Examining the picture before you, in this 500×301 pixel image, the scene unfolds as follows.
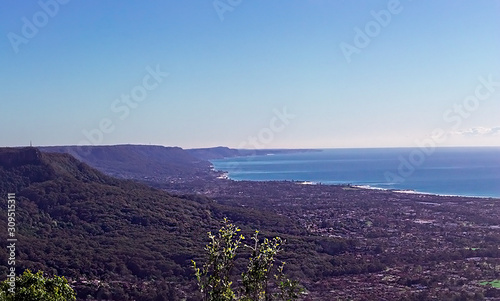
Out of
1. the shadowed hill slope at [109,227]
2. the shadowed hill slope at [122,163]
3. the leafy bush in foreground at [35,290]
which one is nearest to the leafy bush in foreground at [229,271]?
the leafy bush in foreground at [35,290]

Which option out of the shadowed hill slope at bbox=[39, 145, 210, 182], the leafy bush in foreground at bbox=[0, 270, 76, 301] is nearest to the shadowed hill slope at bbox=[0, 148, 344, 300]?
the leafy bush in foreground at bbox=[0, 270, 76, 301]

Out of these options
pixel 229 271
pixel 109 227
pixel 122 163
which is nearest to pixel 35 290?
pixel 229 271

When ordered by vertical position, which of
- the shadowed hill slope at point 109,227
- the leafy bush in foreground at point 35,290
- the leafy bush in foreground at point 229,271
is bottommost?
the shadowed hill slope at point 109,227

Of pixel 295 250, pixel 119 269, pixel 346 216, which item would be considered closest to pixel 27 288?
pixel 119 269

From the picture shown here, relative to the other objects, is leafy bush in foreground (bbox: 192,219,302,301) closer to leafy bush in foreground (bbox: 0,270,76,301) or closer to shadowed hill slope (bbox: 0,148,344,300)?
leafy bush in foreground (bbox: 0,270,76,301)

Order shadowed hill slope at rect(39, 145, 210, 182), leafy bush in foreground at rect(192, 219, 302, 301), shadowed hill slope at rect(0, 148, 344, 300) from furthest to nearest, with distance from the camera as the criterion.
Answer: shadowed hill slope at rect(39, 145, 210, 182), shadowed hill slope at rect(0, 148, 344, 300), leafy bush in foreground at rect(192, 219, 302, 301)

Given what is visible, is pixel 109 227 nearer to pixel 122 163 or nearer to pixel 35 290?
pixel 35 290

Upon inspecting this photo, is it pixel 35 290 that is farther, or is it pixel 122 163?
pixel 122 163

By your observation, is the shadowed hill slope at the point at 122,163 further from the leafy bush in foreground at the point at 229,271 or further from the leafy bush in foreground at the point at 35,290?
the leafy bush in foreground at the point at 229,271

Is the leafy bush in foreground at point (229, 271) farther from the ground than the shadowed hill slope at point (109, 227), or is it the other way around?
the leafy bush in foreground at point (229, 271)

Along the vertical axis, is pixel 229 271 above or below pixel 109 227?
above

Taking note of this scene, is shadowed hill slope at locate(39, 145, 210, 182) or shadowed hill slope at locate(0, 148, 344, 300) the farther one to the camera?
shadowed hill slope at locate(39, 145, 210, 182)

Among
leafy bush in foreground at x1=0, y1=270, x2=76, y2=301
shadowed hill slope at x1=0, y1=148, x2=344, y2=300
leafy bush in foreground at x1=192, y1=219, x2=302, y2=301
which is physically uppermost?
leafy bush in foreground at x1=192, y1=219, x2=302, y2=301
